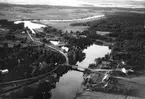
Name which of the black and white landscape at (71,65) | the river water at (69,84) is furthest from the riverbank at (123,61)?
the river water at (69,84)

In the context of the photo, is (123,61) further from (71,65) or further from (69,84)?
(69,84)

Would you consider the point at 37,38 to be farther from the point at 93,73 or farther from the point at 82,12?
the point at 82,12

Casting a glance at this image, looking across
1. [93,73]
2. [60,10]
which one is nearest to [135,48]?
[93,73]

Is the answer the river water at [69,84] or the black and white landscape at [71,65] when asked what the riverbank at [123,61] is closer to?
the black and white landscape at [71,65]

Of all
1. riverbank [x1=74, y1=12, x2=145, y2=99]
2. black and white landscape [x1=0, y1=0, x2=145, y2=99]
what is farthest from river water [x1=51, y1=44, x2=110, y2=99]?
riverbank [x1=74, y1=12, x2=145, y2=99]

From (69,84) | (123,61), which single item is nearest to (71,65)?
(69,84)

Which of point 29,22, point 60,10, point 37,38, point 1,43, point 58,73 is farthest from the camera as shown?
point 60,10

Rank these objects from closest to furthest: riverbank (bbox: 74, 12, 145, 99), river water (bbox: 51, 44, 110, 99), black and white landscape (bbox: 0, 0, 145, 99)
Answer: black and white landscape (bbox: 0, 0, 145, 99)
river water (bbox: 51, 44, 110, 99)
riverbank (bbox: 74, 12, 145, 99)

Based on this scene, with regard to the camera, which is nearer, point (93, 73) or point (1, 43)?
point (93, 73)

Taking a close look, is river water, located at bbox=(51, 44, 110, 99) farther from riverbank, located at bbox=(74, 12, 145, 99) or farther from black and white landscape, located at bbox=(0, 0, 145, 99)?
riverbank, located at bbox=(74, 12, 145, 99)

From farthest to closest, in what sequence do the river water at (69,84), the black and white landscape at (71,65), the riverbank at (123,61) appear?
the riverbank at (123,61) → the river water at (69,84) → the black and white landscape at (71,65)

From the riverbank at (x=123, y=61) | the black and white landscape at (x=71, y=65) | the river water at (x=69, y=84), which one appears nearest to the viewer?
the black and white landscape at (x=71, y=65)
